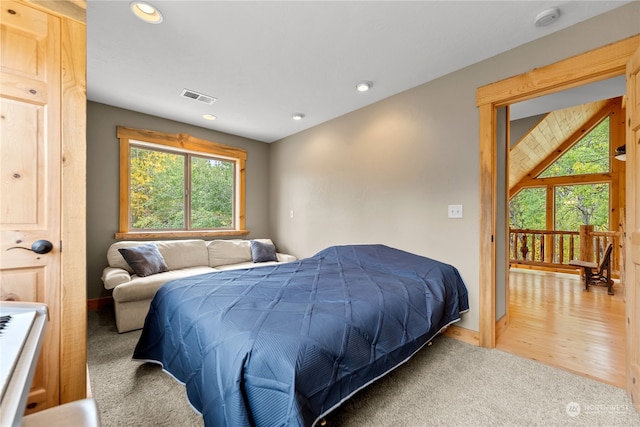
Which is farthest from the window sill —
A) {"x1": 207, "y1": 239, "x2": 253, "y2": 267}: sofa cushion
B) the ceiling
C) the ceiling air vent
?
the ceiling air vent

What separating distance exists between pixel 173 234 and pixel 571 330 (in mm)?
4817

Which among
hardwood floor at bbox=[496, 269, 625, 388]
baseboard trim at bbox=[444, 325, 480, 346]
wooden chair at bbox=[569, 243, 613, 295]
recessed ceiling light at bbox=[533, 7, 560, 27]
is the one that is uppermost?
recessed ceiling light at bbox=[533, 7, 560, 27]

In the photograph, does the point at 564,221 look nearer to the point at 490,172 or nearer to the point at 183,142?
the point at 490,172

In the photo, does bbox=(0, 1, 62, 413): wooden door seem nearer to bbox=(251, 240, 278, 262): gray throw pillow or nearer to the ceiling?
the ceiling

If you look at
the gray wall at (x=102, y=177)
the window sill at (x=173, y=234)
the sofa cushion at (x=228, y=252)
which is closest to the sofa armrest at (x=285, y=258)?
the sofa cushion at (x=228, y=252)

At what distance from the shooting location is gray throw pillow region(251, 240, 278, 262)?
4.06 meters

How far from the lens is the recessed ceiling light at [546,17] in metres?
1.78

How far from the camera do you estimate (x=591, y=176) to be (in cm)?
569

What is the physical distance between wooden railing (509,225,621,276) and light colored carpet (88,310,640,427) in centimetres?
468

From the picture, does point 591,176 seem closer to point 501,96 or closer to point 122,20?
point 501,96

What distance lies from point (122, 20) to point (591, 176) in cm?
815

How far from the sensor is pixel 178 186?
398cm

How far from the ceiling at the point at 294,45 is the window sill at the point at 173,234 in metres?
1.66

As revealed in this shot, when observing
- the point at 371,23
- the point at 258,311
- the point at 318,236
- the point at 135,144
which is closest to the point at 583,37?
the point at 371,23
